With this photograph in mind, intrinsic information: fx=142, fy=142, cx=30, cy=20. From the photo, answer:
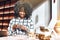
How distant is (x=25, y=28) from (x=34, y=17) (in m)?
0.12

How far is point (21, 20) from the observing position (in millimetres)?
1229

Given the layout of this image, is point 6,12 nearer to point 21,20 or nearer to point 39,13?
point 21,20

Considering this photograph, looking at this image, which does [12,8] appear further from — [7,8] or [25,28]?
[25,28]

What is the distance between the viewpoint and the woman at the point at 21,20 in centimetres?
121

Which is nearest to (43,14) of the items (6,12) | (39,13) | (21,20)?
(39,13)

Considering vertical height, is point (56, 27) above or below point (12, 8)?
below

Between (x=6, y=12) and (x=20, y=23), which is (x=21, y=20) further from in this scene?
(x=6, y=12)

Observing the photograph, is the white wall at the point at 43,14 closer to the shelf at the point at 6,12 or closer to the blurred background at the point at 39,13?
the blurred background at the point at 39,13

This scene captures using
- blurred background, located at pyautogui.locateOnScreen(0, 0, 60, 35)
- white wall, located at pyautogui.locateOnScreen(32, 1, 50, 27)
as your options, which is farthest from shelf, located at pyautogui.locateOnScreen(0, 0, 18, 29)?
white wall, located at pyautogui.locateOnScreen(32, 1, 50, 27)

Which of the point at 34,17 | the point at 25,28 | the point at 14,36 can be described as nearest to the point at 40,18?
the point at 34,17

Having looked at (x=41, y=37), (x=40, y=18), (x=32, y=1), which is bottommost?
(x=41, y=37)

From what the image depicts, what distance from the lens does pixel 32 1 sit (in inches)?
47.8

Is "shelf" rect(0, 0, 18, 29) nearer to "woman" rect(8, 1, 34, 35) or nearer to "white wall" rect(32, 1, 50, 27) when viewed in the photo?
"woman" rect(8, 1, 34, 35)

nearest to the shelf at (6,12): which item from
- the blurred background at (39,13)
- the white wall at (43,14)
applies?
the blurred background at (39,13)
